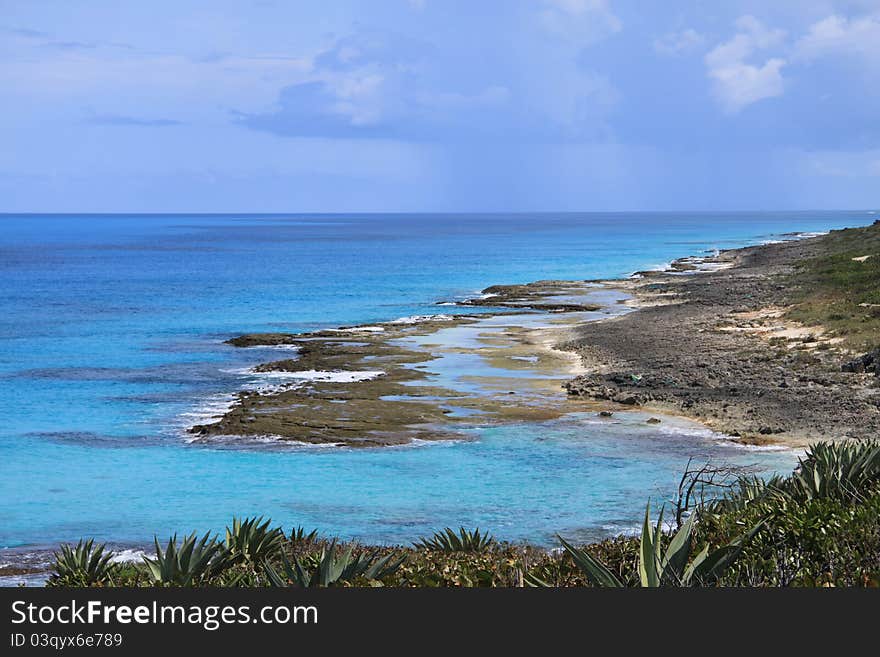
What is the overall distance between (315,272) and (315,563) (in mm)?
96338

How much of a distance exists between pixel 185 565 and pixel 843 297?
44.6 metres

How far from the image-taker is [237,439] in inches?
1099

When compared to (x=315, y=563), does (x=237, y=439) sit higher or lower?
lower

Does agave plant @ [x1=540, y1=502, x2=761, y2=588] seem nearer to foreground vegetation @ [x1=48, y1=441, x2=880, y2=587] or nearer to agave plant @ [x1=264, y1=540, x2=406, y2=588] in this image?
foreground vegetation @ [x1=48, y1=441, x2=880, y2=587]

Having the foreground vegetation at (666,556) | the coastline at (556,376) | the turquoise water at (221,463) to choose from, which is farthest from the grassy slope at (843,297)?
the foreground vegetation at (666,556)

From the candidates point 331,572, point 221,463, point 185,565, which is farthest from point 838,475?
point 221,463

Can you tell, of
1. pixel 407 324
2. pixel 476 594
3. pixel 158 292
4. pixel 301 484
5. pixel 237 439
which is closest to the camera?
pixel 476 594

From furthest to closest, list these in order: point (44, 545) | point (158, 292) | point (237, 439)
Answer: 1. point (158, 292)
2. point (237, 439)
3. point (44, 545)

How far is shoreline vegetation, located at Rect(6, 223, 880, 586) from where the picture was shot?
8.87 metres

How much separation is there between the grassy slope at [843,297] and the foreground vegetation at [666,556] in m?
26.2

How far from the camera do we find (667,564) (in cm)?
798

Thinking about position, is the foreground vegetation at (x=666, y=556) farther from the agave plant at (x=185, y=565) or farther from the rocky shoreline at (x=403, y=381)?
the rocky shoreline at (x=403, y=381)

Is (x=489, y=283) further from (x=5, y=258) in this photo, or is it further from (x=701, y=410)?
(x=5, y=258)

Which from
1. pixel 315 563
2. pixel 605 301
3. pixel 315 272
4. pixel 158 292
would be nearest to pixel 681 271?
pixel 605 301
